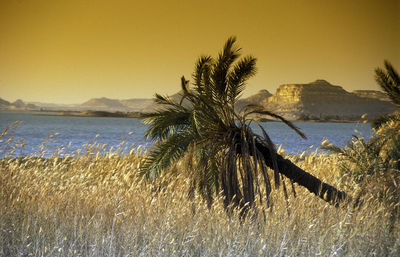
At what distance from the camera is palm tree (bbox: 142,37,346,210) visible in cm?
577

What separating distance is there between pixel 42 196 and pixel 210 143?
2.29m

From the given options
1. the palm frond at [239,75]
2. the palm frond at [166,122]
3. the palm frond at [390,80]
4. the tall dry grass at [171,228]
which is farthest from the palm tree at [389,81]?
the palm frond at [166,122]

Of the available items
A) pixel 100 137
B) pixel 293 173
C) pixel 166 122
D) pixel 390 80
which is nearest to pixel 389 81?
pixel 390 80

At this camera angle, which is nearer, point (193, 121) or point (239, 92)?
point (193, 121)

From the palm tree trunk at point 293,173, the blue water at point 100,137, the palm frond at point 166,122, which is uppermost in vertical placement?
the palm frond at point 166,122

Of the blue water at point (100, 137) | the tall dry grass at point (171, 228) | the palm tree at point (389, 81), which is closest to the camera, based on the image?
the tall dry grass at point (171, 228)

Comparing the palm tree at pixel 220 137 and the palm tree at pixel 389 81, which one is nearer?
the palm tree at pixel 220 137

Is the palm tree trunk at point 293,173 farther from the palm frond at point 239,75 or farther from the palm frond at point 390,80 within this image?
the palm frond at point 390,80

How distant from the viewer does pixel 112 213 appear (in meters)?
5.82

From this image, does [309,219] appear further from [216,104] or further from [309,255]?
[216,104]

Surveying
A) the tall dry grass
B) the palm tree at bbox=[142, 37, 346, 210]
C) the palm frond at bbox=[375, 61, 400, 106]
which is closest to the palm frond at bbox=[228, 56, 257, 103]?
the palm tree at bbox=[142, 37, 346, 210]

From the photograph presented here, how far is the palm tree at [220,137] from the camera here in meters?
5.77

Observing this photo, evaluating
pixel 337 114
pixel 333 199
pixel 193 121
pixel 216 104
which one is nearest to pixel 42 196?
pixel 193 121

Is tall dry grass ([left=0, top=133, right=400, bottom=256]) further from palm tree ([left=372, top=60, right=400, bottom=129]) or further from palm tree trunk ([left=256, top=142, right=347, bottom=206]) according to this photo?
palm tree ([left=372, top=60, right=400, bottom=129])
